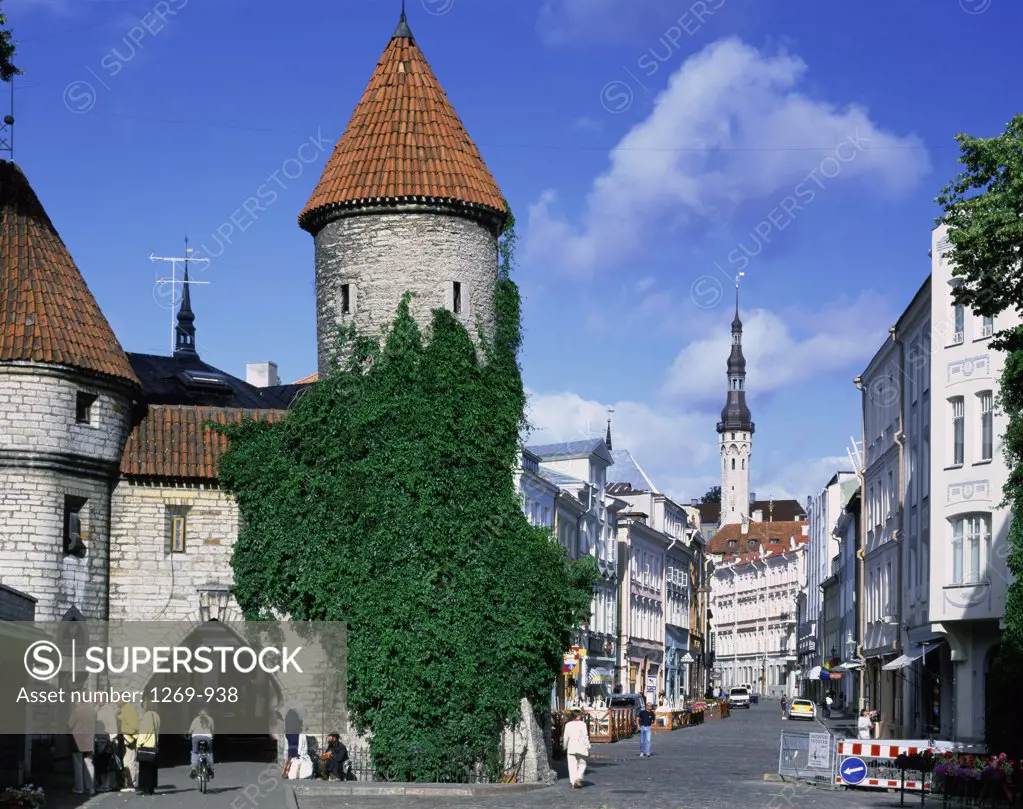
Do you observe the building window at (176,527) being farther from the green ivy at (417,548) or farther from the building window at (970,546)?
the building window at (970,546)

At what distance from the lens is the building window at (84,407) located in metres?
31.2

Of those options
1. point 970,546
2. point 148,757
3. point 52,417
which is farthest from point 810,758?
point 52,417

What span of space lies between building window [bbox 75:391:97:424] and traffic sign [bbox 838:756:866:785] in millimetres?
15895

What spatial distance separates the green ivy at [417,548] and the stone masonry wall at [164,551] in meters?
0.58

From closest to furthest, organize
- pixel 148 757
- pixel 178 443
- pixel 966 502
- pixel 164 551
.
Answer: pixel 148 757 → pixel 164 551 → pixel 178 443 → pixel 966 502

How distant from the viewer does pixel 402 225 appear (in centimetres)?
3186

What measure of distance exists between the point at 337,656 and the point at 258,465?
4326 mm

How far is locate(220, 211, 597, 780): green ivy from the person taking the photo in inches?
1176

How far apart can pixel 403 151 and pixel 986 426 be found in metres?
17.8

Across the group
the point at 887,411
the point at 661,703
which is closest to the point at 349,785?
the point at 887,411

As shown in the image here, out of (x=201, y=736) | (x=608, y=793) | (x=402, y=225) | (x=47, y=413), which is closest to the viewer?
(x=201, y=736)

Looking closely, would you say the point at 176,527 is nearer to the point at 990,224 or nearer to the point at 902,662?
the point at 990,224

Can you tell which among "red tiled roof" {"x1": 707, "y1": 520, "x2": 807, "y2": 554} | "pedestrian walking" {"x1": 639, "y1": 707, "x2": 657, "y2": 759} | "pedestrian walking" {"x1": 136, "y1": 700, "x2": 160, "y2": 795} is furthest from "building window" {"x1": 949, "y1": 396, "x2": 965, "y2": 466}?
"red tiled roof" {"x1": 707, "y1": 520, "x2": 807, "y2": 554}

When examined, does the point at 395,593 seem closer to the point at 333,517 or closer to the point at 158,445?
the point at 333,517
